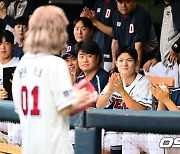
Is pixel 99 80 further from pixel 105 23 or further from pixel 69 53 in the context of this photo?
pixel 105 23

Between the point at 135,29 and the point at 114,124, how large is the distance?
9.50 ft

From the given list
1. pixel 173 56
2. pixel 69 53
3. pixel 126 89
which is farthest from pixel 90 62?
pixel 173 56

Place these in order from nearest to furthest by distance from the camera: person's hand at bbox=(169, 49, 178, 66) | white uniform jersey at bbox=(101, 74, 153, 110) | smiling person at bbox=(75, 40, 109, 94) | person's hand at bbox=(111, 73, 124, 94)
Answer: person's hand at bbox=(111, 73, 124, 94) < white uniform jersey at bbox=(101, 74, 153, 110) < smiling person at bbox=(75, 40, 109, 94) < person's hand at bbox=(169, 49, 178, 66)

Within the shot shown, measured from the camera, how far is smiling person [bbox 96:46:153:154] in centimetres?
464

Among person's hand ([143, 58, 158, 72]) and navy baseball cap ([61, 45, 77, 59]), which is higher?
navy baseball cap ([61, 45, 77, 59])

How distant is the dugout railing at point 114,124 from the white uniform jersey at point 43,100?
0.45m

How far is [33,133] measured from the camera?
117 inches

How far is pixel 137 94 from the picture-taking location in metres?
4.85

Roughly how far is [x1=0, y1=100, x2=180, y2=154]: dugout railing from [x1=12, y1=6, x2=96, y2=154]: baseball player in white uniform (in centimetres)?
45

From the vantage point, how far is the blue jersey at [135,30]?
623 cm

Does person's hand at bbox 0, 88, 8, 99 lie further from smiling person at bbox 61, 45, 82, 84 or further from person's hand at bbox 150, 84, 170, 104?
person's hand at bbox 150, 84, 170, 104

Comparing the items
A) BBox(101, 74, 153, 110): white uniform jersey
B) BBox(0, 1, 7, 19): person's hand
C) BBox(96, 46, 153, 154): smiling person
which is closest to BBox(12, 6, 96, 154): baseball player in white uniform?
BBox(96, 46, 153, 154): smiling person

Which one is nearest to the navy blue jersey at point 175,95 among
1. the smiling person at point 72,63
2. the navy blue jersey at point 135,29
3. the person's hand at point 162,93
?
the person's hand at point 162,93

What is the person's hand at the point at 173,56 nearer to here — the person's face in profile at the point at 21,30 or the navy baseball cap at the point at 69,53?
the navy baseball cap at the point at 69,53
